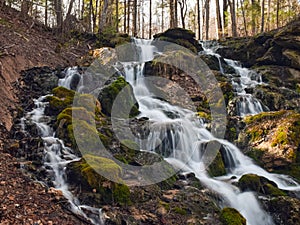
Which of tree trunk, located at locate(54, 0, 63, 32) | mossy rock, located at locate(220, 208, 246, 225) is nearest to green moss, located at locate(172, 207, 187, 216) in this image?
mossy rock, located at locate(220, 208, 246, 225)

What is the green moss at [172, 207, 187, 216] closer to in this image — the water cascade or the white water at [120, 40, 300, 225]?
the water cascade

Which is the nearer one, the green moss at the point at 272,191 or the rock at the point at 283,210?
the rock at the point at 283,210

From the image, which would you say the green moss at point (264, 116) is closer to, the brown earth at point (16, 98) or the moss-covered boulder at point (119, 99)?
the moss-covered boulder at point (119, 99)

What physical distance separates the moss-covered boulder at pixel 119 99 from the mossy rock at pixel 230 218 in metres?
4.79

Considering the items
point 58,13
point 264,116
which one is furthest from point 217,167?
point 58,13

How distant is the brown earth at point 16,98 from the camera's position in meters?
4.57

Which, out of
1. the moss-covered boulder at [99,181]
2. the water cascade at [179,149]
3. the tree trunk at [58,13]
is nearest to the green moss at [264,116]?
the water cascade at [179,149]

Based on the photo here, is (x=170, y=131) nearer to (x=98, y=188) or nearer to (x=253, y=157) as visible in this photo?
(x=253, y=157)

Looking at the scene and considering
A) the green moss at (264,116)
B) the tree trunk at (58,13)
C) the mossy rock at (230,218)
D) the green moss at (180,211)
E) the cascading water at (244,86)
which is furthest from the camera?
the tree trunk at (58,13)

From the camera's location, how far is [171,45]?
55.6 feet

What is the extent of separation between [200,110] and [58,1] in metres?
10.6

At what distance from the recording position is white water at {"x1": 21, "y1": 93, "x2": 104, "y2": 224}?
198 inches

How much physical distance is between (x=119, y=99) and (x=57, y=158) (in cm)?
389

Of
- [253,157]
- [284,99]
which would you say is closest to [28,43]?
[253,157]
